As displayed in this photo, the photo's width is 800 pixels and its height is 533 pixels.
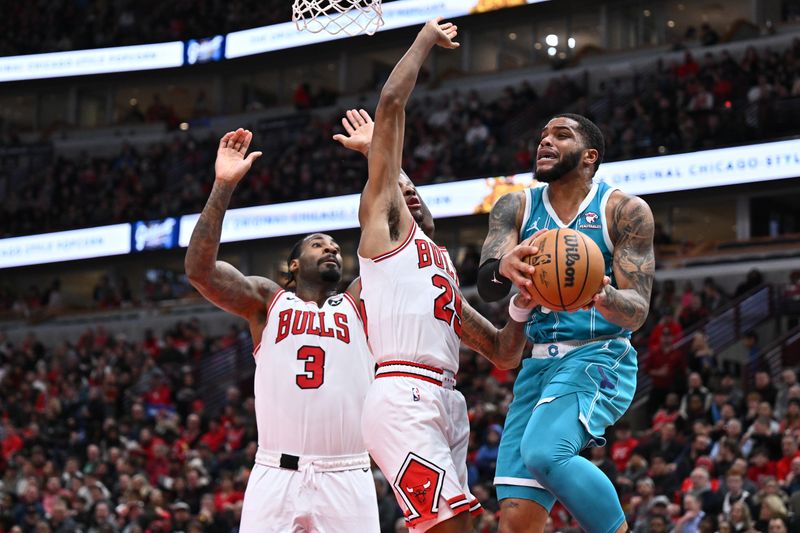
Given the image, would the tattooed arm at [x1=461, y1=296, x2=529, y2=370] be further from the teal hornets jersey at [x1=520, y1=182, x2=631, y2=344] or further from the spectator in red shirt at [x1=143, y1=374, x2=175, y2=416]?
the spectator in red shirt at [x1=143, y1=374, x2=175, y2=416]

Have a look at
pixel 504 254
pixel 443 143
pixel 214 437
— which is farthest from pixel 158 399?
pixel 504 254

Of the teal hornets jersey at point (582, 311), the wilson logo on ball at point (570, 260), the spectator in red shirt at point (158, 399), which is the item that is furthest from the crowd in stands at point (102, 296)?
the wilson logo on ball at point (570, 260)

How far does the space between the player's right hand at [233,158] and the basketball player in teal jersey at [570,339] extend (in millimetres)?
1805

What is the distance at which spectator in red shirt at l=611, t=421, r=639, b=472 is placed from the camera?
45.2ft

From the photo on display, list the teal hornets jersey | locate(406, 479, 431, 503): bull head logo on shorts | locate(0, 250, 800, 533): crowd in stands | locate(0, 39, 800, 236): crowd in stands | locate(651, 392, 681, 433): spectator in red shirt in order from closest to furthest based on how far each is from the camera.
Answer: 1. locate(406, 479, 431, 503): bull head logo on shorts
2. the teal hornets jersey
3. locate(0, 250, 800, 533): crowd in stands
4. locate(651, 392, 681, 433): spectator in red shirt
5. locate(0, 39, 800, 236): crowd in stands

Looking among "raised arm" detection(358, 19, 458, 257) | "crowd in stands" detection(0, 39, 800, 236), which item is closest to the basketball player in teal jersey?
"raised arm" detection(358, 19, 458, 257)

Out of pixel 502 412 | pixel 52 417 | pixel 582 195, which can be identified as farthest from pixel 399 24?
pixel 582 195

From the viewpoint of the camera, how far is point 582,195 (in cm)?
592

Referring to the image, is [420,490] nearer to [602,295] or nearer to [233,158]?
[602,295]

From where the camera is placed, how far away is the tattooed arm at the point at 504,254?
17.4 ft

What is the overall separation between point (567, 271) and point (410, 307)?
1020mm

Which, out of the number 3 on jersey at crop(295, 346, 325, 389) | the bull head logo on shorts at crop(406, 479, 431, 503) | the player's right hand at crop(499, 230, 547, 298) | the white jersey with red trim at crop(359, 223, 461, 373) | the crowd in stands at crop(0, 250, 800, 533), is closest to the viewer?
the player's right hand at crop(499, 230, 547, 298)

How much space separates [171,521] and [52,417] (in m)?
7.67

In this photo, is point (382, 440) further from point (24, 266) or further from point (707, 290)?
point (24, 266)
